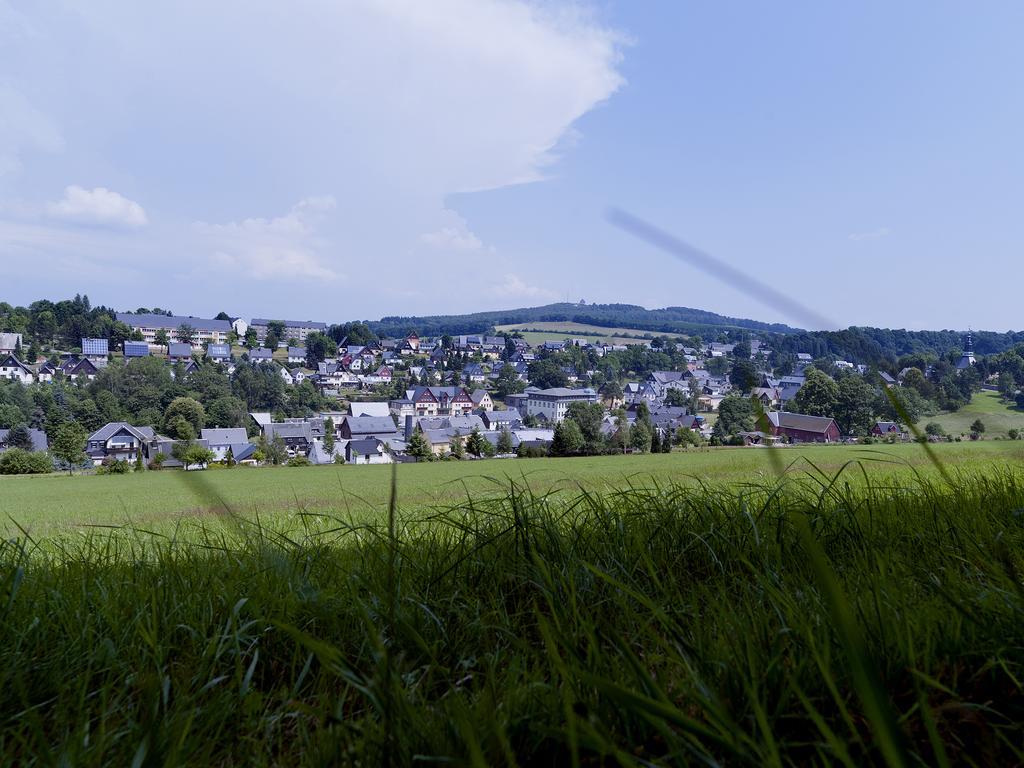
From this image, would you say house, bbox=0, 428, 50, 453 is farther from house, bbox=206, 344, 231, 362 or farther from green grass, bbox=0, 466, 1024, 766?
green grass, bbox=0, 466, 1024, 766

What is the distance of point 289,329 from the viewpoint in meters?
84.8

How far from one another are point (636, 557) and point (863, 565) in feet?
1.89

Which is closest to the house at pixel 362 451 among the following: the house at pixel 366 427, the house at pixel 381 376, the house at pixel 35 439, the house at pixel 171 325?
the house at pixel 366 427

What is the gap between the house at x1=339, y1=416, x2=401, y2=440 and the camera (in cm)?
6175

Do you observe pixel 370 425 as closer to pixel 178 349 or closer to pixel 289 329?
pixel 178 349

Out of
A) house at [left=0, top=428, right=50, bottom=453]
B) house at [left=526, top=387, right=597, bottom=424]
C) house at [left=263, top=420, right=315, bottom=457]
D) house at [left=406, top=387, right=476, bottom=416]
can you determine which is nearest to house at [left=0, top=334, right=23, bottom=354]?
house at [left=0, top=428, right=50, bottom=453]

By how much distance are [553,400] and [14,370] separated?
174 feet

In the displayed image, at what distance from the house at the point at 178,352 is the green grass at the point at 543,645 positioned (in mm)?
75096

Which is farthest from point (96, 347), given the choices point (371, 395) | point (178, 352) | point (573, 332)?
point (573, 332)

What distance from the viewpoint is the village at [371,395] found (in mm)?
57969

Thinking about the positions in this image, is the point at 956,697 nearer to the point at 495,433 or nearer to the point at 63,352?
the point at 495,433

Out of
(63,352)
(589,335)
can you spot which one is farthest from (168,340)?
(589,335)

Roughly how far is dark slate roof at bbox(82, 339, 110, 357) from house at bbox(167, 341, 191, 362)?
598 cm

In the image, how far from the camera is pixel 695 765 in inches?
34.1
